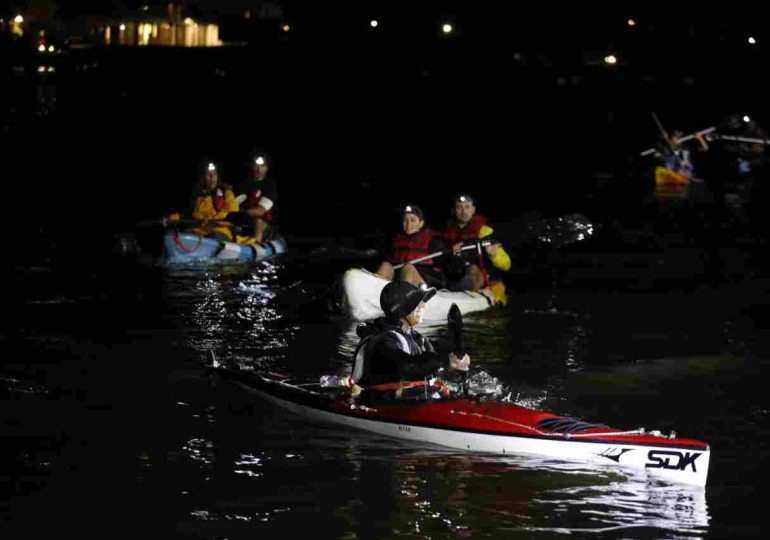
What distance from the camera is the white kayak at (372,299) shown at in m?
16.1

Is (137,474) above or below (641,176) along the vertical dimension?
below

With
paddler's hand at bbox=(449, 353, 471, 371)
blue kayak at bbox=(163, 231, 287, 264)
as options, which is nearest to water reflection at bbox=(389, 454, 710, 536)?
paddler's hand at bbox=(449, 353, 471, 371)

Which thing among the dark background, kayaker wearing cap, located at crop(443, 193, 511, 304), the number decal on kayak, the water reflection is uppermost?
the dark background

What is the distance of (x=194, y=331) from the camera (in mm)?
16016

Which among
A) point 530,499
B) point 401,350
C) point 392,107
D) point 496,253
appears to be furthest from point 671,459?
point 392,107

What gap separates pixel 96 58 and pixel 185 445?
5136 centimetres

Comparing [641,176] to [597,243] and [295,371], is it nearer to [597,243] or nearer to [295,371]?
[597,243]

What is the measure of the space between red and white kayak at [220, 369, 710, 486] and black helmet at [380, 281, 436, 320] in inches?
27.2

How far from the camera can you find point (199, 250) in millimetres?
21422

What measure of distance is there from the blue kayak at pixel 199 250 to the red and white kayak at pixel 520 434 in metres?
10.6

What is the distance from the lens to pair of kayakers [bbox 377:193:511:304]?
16.1m

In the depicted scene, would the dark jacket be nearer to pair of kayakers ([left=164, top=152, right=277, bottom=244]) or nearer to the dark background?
pair of kayakers ([left=164, top=152, right=277, bottom=244])

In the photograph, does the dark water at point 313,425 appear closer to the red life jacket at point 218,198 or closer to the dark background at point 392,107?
the red life jacket at point 218,198

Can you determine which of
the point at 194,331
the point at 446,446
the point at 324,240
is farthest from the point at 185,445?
the point at 324,240
